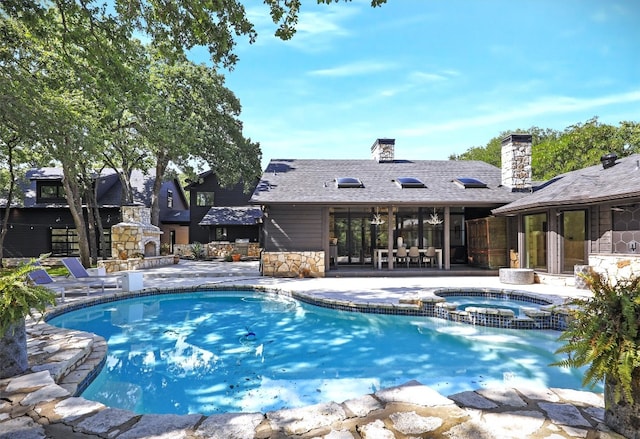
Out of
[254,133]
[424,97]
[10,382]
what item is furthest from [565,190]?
[254,133]

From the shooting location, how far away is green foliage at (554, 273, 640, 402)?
2.29 metres

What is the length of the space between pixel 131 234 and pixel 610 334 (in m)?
16.9

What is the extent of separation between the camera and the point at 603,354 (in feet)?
7.92

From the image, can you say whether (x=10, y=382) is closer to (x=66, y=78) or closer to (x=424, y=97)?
(x=66, y=78)

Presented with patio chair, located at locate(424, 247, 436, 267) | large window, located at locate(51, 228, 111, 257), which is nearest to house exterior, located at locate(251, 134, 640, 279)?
patio chair, located at locate(424, 247, 436, 267)

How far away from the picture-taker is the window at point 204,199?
Answer: 955 inches

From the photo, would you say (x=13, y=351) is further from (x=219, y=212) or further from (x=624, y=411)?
(x=219, y=212)

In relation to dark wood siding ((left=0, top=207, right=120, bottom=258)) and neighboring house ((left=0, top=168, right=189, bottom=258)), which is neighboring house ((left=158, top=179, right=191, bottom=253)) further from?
dark wood siding ((left=0, top=207, right=120, bottom=258))

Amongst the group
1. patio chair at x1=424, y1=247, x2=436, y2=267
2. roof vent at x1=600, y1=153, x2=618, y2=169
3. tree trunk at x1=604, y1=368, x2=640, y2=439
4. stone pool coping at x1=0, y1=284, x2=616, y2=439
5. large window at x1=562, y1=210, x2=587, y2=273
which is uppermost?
roof vent at x1=600, y1=153, x2=618, y2=169

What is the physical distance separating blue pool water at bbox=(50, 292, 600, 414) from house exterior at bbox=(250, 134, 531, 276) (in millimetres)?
4661

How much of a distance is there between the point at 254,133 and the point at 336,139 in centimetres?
545

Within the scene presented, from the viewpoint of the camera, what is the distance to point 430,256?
13680 mm

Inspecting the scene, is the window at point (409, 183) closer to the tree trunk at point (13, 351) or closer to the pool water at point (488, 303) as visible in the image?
the pool water at point (488, 303)

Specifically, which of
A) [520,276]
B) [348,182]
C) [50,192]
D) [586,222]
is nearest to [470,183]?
[586,222]
